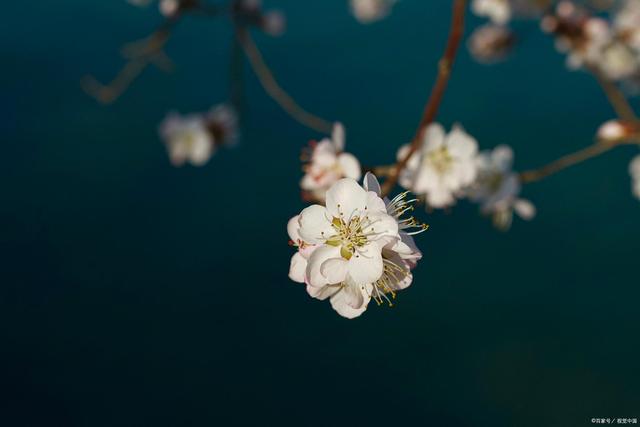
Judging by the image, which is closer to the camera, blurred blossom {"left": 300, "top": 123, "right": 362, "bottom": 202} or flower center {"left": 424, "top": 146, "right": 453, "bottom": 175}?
blurred blossom {"left": 300, "top": 123, "right": 362, "bottom": 202}

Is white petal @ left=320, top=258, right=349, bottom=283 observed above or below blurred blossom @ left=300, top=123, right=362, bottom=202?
below

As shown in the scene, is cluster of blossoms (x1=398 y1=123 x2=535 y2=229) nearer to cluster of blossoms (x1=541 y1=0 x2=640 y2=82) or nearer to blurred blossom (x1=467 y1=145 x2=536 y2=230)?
blurred blossom (x1=467 y1=145 x2=536 y2=230)

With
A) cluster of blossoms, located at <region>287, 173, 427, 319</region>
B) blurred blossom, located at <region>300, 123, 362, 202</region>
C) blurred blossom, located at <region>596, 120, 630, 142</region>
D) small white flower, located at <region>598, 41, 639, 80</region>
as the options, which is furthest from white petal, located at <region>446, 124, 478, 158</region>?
small white flower, located at <region>598, 41, 639, 80</region>

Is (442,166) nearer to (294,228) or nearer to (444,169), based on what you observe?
(444,169)

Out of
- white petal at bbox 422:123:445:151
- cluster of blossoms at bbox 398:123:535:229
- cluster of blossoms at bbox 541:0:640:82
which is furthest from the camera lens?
cluster of blossoms at bbox 541:0:640:82

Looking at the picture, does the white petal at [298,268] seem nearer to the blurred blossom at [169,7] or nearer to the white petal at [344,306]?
the white petal at [344,306]

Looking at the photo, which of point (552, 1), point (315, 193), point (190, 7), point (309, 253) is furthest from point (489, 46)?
point (309, 253)
